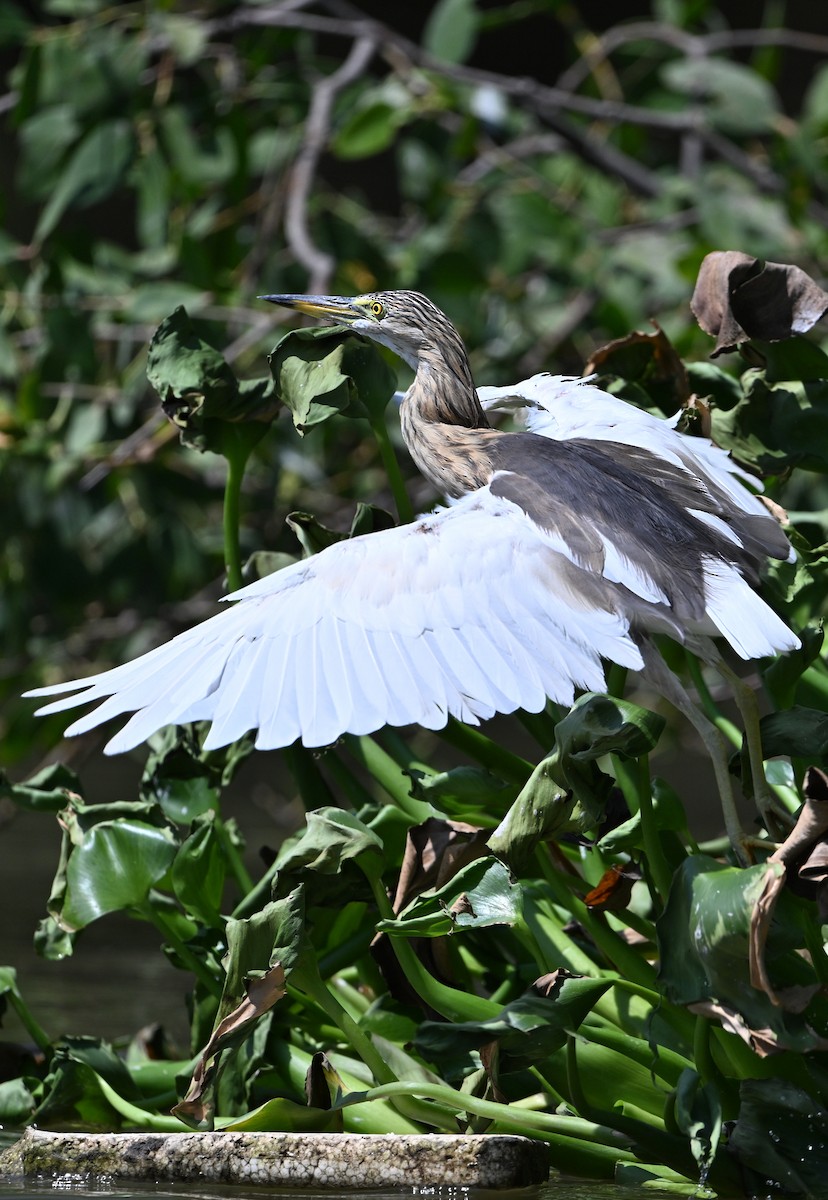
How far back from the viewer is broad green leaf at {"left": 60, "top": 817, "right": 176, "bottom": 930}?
1.47 meters

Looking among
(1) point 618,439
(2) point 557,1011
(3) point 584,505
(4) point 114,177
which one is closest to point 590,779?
(2) point 557,1011

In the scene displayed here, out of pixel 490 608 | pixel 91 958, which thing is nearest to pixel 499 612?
pixel 490 608

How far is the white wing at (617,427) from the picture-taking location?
60.6 inches

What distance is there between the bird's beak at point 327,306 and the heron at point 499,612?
20.7 inches

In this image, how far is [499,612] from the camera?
52.8 inches

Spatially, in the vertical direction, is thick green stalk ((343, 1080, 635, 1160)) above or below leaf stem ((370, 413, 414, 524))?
below

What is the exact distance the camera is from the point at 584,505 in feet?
4.77

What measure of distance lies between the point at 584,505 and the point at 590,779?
0.35 metres

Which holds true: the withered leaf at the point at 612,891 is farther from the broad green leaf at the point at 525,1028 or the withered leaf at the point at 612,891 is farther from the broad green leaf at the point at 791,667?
the broad green leaf at the point at 791,667

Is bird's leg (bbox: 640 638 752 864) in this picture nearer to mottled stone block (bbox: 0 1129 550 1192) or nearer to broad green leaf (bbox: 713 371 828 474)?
broad green leaf (bbox: 713 371 828 474)

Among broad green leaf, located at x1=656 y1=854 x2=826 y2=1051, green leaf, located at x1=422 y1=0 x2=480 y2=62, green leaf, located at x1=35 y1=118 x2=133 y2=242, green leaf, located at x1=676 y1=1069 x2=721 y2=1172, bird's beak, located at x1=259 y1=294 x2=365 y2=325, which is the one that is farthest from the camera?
green leaf, located at x1=422 y1=0 x2=480 y2=62

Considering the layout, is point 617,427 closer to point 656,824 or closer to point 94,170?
point 656,824

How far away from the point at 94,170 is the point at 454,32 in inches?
37.8

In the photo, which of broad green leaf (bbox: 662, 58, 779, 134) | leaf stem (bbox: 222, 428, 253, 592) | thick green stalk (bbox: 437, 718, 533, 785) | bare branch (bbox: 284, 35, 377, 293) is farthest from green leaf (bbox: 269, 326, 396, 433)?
broad green leaf (bbox: 662, 58, 779, 134)
